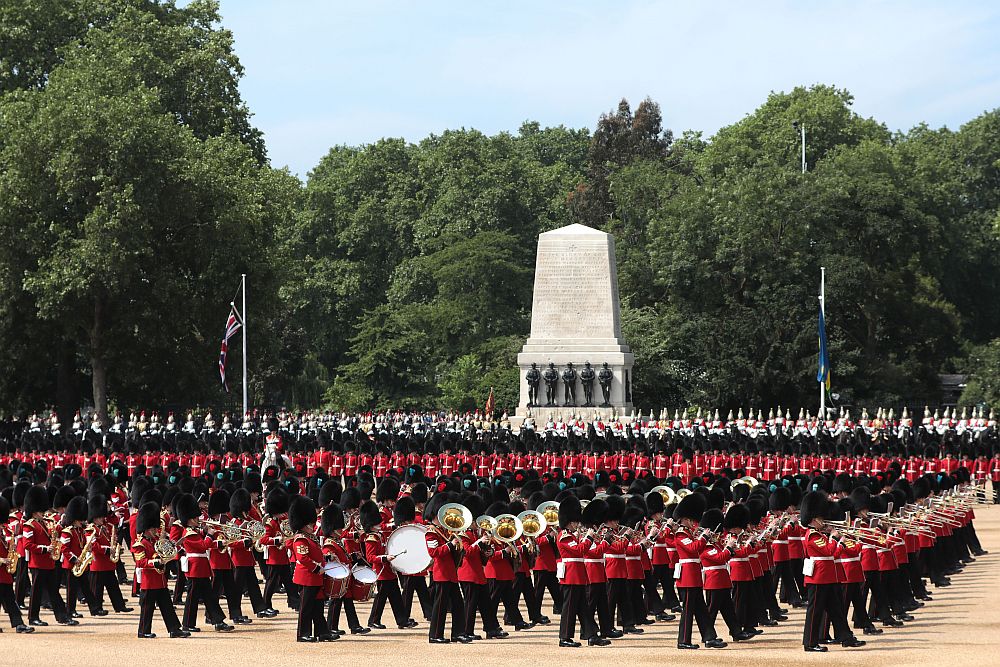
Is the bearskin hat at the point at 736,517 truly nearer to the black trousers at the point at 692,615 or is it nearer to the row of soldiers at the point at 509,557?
the row of soldiers at the point at 509,557

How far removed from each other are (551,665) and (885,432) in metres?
20.7

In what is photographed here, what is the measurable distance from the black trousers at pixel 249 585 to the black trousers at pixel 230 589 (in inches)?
1.6

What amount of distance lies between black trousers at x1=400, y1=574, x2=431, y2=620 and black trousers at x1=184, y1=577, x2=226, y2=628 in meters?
1.79

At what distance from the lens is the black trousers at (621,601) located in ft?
49.2

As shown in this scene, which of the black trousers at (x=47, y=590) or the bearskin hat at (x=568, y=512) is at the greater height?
the bearskin hat at (x=568, y=512)

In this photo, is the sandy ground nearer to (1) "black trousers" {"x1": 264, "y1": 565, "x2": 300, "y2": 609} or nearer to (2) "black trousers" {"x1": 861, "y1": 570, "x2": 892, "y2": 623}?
(2) "black trousers" {"x1": 861, "y1": 570, "x2": 892, "y2": 623}

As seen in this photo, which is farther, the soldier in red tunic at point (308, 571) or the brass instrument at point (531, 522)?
the brass instrument at point (531, 522)

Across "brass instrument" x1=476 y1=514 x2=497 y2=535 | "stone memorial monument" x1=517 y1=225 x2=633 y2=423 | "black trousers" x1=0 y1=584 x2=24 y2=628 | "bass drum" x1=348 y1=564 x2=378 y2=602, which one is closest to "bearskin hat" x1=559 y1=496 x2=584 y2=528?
"brass instrument" x1=476 y1=514 x2=497 y2=535

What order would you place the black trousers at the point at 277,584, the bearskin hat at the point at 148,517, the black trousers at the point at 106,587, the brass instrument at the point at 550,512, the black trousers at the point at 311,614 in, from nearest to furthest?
the black trousers at the point at 311,614 < the bearskin hat at the point at 148,517 < the brass instrument at the point at 550,512 < the black trousers at the point at 106,587 < the black trousers at the point at 277,584

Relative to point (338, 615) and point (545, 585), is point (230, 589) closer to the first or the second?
point (338, 615)

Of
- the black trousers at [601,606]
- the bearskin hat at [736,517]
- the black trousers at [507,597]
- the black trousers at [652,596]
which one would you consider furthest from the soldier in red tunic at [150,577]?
the bearskin hat at [736,517]

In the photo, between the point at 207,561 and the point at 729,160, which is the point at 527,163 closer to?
the point at 729,160

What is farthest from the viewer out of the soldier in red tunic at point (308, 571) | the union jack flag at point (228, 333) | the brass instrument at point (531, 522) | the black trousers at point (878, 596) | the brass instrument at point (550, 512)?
the union jack flag at point (228, 333)

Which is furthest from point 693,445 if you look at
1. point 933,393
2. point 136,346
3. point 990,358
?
point 933,393
